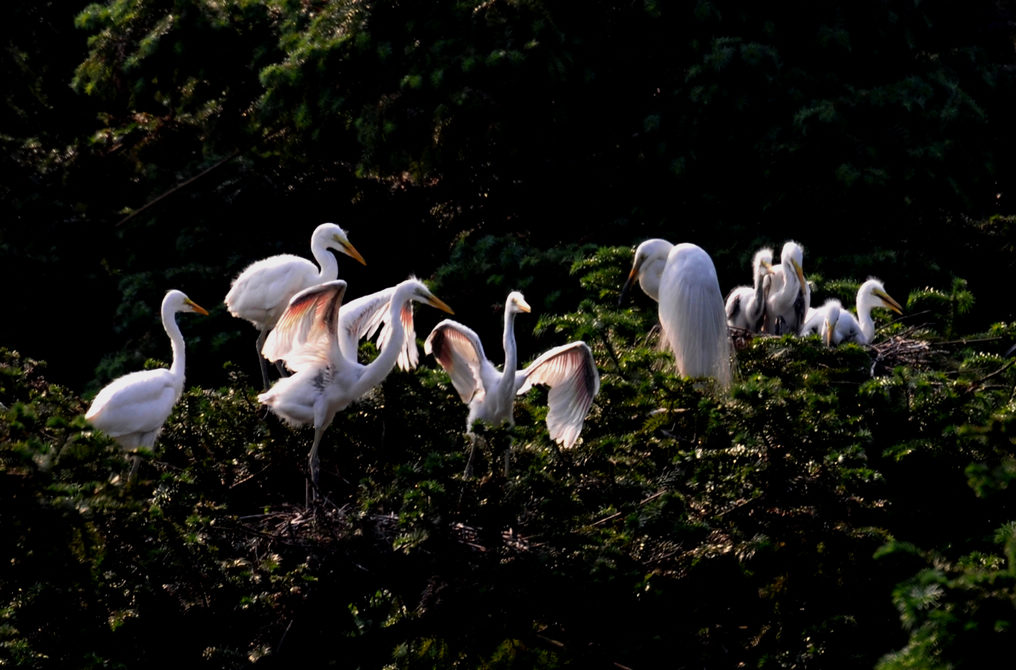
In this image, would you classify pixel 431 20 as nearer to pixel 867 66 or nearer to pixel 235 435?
pixel 867 66

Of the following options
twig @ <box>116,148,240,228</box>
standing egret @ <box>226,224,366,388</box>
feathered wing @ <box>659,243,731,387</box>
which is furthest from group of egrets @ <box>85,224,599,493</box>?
twig @ <box>116,148,240,228</box>

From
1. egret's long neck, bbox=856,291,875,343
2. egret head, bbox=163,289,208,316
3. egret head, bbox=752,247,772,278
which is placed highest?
egret head, bbox=163,289,208,316

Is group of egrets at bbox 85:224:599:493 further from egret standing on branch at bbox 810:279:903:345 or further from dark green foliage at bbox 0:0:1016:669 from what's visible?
egret standing on branch at bbox 810:279:903:345

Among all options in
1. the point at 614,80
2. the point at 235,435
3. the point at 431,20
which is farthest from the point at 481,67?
the point at 235,435

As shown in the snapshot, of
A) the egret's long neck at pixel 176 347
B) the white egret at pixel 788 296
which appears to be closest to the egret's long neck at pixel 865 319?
the white egret at pixel 788 296

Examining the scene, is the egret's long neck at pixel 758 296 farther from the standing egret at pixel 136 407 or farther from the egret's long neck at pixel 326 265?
the standing egret at pixel 136 407

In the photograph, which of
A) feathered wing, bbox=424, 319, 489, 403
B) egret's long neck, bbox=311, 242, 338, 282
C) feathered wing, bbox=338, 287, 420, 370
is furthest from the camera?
egret's long neck, bbox=311, 242, 338, 282

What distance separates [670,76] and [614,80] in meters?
0.43

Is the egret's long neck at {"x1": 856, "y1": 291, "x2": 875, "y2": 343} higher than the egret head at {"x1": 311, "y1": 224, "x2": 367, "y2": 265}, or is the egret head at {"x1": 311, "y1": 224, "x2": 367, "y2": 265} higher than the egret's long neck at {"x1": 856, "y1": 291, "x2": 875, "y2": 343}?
the egret head at {"x1": 311, "y1": 224, "x2": 367, "y2": 265}

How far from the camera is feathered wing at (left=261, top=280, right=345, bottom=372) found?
5.19m

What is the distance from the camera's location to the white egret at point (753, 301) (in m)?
7.00

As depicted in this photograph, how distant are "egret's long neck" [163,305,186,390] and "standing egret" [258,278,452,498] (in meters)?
0.66

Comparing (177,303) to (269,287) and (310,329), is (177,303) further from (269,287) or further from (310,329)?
(310,329)

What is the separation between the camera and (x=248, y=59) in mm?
9078
